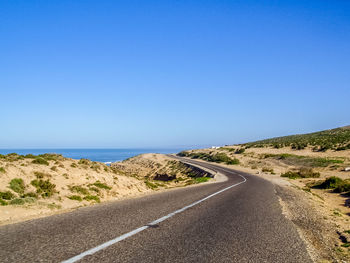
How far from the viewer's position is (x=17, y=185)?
13023mm

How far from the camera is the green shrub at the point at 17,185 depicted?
41.4ft

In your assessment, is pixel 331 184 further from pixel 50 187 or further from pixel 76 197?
pixel 50 187

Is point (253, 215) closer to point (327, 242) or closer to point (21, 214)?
point (327, 242)

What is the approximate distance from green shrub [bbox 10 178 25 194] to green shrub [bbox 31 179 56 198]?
2.00 ft

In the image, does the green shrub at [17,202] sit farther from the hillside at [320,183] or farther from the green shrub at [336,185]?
the green shrub at [336,185]

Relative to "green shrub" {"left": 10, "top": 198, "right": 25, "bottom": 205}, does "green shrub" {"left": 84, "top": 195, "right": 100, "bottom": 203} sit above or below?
below

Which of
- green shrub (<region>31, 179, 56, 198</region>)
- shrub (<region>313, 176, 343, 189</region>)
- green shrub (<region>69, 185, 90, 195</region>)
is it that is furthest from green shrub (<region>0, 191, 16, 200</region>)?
shrub (<region>313, 176, 343, 189</region>)

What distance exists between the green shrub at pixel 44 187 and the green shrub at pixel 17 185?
2.00 feet

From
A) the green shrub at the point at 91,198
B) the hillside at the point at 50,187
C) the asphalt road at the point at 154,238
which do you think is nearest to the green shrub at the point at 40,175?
the hillside at the point at 50,187

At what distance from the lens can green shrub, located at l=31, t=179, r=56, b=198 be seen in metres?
13.1

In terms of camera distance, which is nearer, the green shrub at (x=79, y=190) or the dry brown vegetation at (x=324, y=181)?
the dry brown vegetation at (x=324, y=181)

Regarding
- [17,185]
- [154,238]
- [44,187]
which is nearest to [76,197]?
[44,187]

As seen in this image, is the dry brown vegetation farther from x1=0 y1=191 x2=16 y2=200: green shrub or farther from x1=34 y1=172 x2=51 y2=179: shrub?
x1=34 y1=172 x2=51 y2=179: shrub

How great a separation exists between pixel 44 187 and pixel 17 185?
129 cm
